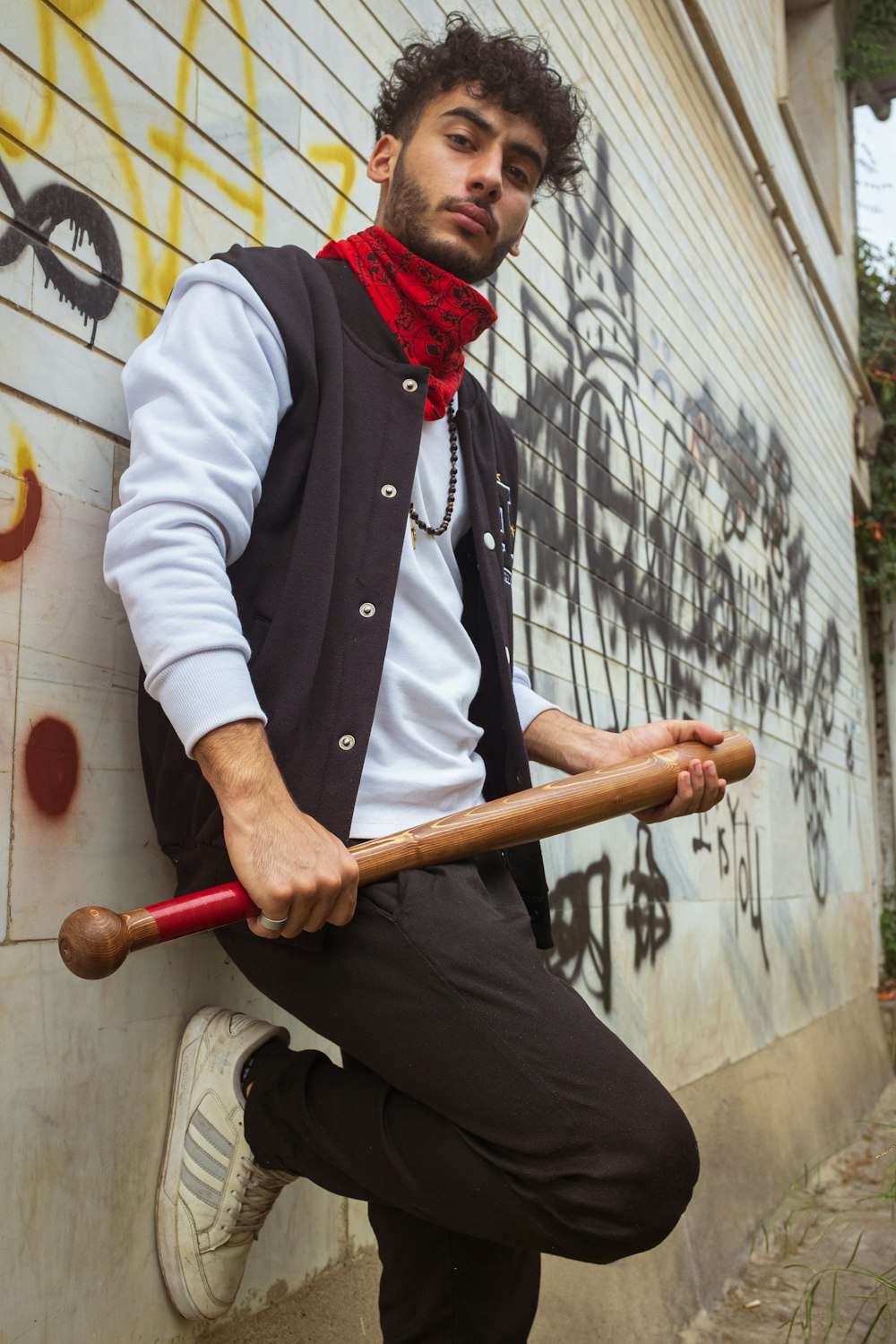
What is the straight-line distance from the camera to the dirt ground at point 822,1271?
3564 mm

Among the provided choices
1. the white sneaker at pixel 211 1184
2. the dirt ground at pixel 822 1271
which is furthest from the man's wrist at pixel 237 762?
the dirt ground at pixel 822 1271

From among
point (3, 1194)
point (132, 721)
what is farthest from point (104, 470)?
point (3, 1194)

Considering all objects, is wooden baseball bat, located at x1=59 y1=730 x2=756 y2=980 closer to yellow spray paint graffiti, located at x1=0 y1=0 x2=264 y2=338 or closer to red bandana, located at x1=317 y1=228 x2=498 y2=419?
red bandana, located at x1=317 y1=228 x2=498 y2=419

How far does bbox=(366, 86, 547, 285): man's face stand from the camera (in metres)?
2.26

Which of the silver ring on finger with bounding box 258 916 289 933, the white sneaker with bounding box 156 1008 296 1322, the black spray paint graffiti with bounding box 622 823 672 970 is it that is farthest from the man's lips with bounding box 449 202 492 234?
the black spray paint graffiti with bounding box 622 823 672 970

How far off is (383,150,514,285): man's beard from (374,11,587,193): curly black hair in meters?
0.20

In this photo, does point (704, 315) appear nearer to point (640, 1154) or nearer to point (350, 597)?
point (350, 597)

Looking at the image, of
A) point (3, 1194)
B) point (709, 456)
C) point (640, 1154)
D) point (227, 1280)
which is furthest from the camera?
point (709, 456)

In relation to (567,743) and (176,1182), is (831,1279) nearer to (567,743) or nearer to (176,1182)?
(567,743)

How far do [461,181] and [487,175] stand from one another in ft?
0.17

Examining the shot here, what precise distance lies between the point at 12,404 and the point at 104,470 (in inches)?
8.4

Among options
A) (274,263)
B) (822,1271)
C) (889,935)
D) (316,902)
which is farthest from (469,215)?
(889,935)

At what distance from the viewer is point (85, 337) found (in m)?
2.08

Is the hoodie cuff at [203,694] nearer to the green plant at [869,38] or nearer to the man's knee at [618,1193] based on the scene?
the man's knee at [618,1193]
